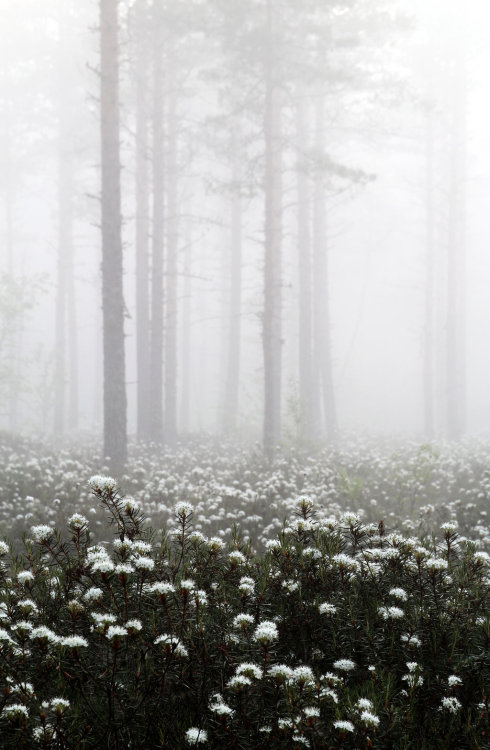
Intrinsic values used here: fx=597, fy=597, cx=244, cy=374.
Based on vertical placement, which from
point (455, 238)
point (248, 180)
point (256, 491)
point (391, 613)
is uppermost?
point (248, 180)

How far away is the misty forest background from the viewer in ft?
57.8

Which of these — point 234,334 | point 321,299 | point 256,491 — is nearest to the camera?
point 256,491

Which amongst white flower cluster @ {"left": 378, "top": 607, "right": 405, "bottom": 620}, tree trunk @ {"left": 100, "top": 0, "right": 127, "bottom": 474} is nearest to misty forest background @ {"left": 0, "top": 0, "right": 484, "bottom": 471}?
tree trunk @ {"left": 100, "top": 0, "right": 127, "bottom": 474}

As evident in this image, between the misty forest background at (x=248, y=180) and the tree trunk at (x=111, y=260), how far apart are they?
44mm

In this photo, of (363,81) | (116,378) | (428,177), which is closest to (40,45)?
(363,81)

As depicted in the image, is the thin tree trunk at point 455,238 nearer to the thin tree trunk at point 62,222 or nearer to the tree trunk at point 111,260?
the tree trunk at point 111,260

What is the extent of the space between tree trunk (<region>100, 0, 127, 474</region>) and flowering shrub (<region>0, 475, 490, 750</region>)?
927 centimetres

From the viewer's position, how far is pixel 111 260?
1359 centimetres

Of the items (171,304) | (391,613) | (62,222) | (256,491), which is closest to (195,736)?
(391,613)

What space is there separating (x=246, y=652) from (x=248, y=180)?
1973cm

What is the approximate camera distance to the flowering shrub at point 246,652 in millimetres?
2688

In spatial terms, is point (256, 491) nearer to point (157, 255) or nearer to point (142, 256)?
point (157, 255)

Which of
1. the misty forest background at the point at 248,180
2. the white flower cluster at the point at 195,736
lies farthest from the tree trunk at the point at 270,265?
the white flower cluster at the point at 195,736

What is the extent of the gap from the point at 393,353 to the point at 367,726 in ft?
170
